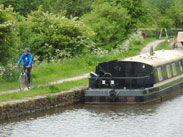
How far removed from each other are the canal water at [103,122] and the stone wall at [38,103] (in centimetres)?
34

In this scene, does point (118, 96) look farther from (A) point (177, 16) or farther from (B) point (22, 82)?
(A) point (177, 16)

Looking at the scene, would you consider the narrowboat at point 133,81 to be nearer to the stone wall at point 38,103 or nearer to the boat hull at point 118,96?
the boat hull at point 118,96

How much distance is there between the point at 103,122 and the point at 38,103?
2744 millimetres

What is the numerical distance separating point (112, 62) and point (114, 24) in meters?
14.0

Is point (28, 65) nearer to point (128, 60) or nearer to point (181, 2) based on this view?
point (128, 60)

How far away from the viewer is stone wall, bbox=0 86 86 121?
693 inches

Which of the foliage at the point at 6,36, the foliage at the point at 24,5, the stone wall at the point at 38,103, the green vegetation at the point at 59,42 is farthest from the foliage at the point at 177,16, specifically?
the stone wall at the point at 38,103

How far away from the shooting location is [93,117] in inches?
736

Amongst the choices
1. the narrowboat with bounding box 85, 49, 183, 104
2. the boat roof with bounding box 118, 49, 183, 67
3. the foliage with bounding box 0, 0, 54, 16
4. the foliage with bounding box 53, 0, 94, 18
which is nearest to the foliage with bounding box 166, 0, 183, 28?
the foliage with bounding box 53, 0, 94, 18

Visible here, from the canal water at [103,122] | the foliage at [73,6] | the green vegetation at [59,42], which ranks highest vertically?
the foliage at [73,6]

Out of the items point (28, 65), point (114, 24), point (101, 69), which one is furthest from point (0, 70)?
point (114, 24)

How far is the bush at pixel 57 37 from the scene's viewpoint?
1145 inches

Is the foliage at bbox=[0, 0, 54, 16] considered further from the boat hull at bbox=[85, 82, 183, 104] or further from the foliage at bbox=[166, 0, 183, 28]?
the boat hull at bbox=[85, 82, 183, 104]

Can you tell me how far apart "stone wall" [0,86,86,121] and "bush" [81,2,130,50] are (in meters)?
12.8
